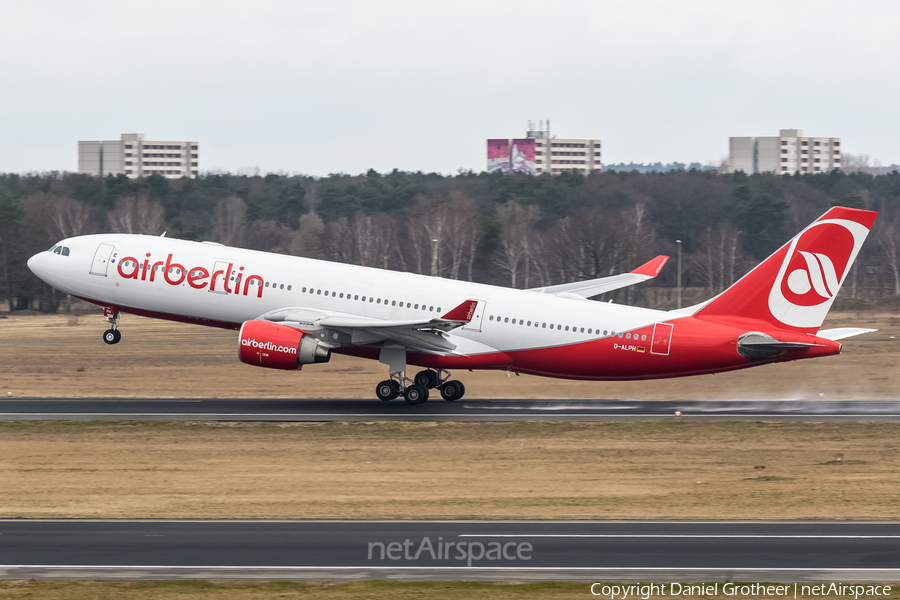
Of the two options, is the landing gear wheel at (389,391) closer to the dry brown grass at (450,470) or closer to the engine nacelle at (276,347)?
the engine nacelle at (276,347)

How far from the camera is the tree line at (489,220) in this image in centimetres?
9575

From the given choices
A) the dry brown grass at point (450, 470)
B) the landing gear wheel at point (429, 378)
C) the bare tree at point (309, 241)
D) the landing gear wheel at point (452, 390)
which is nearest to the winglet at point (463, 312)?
the dry brown grass at point (450, 470)

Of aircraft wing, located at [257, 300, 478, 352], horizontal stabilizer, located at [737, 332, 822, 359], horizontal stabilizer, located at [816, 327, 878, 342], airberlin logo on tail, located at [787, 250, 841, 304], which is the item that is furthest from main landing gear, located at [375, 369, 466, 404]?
horizontal stabilizer, located at [816, 327, 878, 342]

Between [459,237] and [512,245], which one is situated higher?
Result: [459,237]

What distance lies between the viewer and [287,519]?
20.6 meters

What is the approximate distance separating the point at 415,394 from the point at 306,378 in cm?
934

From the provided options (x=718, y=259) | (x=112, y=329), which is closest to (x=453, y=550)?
(x=112, y=329)

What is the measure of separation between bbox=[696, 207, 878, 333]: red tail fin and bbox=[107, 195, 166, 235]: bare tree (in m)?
74.9

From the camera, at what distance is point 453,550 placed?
17.9 m

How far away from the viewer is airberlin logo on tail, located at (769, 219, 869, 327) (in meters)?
34.7

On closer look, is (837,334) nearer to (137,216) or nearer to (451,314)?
(451,314)

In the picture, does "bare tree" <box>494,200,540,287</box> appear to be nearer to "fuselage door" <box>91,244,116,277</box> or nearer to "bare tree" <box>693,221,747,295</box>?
"bare tree" <box>693,221,747,295</box>

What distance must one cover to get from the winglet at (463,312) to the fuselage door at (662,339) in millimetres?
6736

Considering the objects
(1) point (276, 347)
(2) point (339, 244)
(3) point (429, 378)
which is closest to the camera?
(1) point (276, 347)
